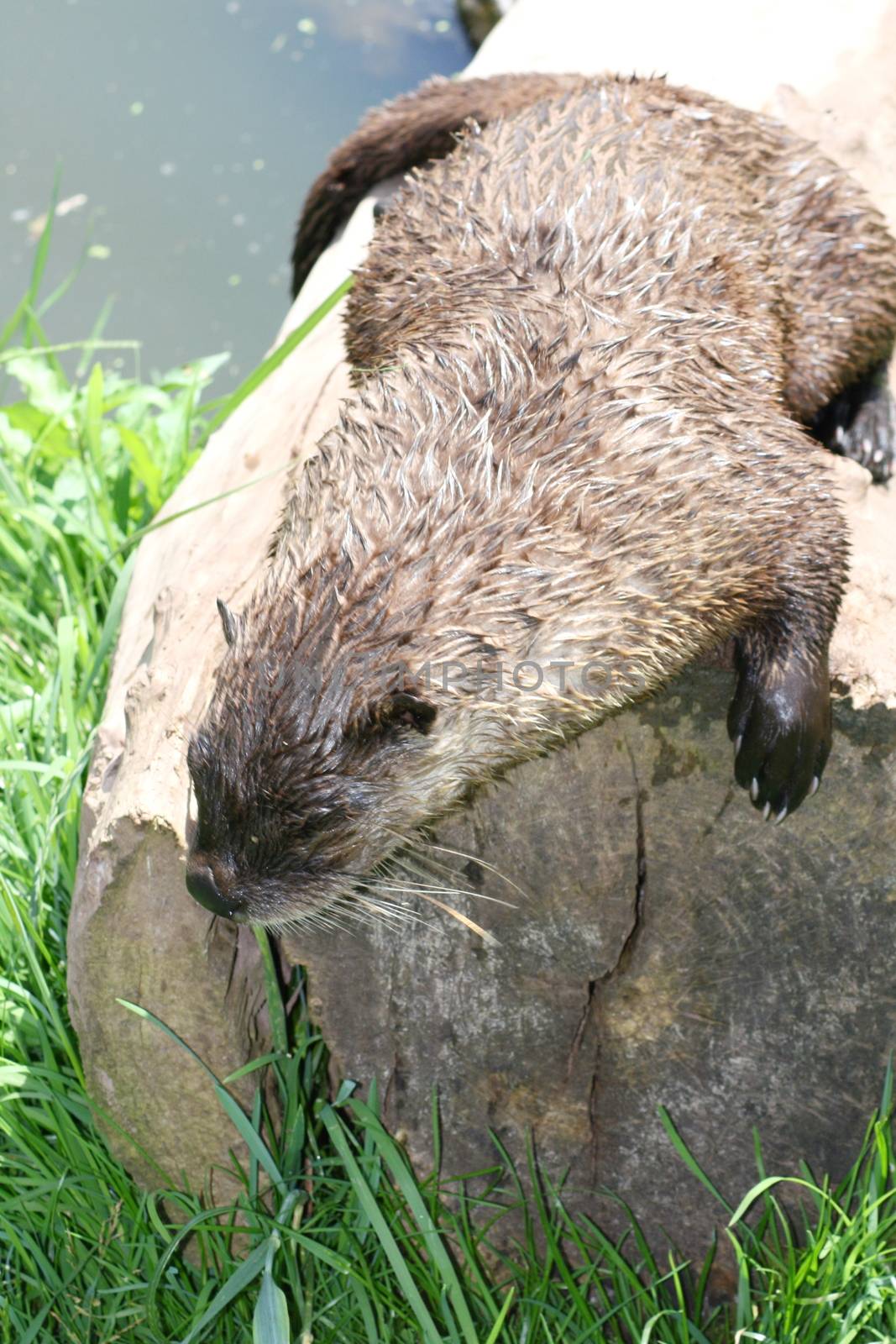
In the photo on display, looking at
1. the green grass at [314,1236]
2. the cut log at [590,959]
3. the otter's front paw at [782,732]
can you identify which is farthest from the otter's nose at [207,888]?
the otter's front paw at [782,732]

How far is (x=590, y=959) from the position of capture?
2.27 m

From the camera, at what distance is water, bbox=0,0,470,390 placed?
18.2 ft

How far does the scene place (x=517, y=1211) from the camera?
2441mm

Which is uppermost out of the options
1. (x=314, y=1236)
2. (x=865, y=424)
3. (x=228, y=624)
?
(x=228, y=624)

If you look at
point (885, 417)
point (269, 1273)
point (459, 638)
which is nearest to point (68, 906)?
point (269, 1273)

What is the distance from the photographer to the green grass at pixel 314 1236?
2.20 meters

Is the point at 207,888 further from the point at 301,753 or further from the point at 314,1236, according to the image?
the point at 314,1236

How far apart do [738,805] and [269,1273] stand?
108cm

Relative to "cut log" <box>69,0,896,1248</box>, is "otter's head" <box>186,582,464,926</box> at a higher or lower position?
higher

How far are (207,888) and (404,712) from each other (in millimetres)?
378

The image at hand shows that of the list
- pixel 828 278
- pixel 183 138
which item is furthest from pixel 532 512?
pixel 183 138

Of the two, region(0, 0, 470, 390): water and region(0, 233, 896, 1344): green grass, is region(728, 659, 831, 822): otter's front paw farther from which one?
region(0, 0, 470, 390): water

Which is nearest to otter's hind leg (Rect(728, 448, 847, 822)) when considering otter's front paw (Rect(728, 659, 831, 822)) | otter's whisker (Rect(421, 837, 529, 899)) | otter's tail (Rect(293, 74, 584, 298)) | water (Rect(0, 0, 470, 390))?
otter's front paw (Rect(728, 659, 831, 822))

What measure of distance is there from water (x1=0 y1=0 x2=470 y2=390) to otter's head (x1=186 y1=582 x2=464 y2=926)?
379 centimetres
